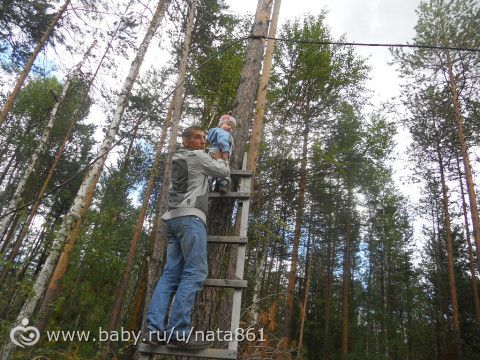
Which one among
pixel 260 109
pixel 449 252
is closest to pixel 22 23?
pixel 260 109

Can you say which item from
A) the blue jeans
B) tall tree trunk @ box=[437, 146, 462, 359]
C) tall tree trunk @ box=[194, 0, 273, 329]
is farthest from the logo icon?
tall tree trunk @ box=[437, 146, 462, 359]

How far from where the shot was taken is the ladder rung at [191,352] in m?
3.02

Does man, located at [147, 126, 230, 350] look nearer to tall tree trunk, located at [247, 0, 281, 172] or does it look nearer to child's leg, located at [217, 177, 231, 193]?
child's leg, located at [217, 177, 231, 193]

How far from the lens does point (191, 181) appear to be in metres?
3.61

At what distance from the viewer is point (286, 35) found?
13828mm

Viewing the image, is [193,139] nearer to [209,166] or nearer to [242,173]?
[209,166]

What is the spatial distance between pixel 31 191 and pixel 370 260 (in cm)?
2337

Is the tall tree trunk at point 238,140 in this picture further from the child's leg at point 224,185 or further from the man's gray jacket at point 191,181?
the man's gray jacket at point 191,181

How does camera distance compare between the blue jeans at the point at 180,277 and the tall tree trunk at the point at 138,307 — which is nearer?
the blue jeans at the point at 180,277

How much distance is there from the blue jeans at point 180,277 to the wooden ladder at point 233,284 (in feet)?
0.51

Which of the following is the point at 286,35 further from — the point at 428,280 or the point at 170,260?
the point at 428,280

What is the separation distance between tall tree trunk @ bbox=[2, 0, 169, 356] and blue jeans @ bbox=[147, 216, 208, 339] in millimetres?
4599

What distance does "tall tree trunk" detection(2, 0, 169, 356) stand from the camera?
Result: 349 inches

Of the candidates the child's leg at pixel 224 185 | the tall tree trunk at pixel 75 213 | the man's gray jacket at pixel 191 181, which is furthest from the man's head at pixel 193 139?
the tall tree trunk at pixel 75 213
